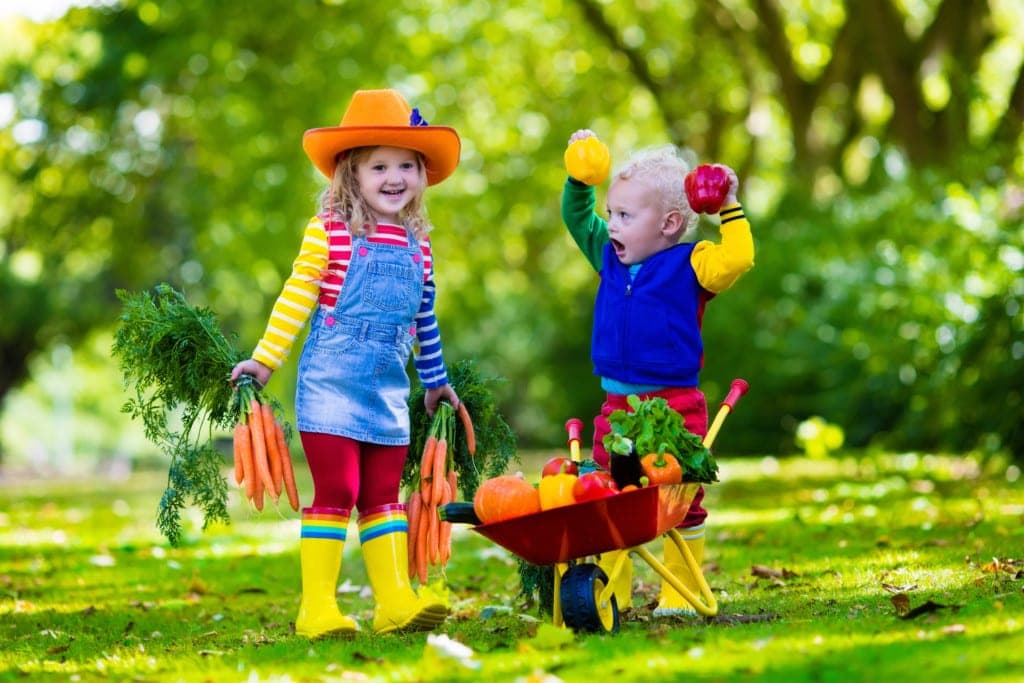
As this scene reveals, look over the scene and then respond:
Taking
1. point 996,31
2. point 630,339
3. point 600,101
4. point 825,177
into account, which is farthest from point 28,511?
point 600,101

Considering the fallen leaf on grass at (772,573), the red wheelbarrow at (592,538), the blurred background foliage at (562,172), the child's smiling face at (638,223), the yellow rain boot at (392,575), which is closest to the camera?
the red wheelbarrow at (592,538)

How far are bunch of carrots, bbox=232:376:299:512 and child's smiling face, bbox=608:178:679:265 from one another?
140 cm

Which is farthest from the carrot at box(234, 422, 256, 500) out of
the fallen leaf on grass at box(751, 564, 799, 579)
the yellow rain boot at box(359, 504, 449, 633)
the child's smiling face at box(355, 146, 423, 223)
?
the fallen leaf on grass at box(751, 564, 799, 579)

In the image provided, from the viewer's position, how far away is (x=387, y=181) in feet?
16.3

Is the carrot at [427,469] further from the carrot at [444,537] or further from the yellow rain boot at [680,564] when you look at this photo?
the yellow rain boot at [680,564]

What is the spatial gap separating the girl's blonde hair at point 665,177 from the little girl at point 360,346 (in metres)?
0.67

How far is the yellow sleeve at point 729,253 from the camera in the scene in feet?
15.5

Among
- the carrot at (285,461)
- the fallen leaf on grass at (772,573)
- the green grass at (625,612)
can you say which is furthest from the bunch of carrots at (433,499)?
the fallen leaf on grass at (772,573)

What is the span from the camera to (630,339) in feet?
16.1

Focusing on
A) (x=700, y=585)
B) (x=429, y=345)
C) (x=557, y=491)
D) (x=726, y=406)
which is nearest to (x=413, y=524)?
(x=429, y=345)

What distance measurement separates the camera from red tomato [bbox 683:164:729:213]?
462 cm

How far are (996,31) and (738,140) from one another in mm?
9350

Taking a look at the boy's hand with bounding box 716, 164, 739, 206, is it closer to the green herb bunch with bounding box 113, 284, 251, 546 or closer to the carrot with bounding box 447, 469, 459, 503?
the carrot with bounding box 447, 469, 459, 503

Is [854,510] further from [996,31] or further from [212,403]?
[996,31]
